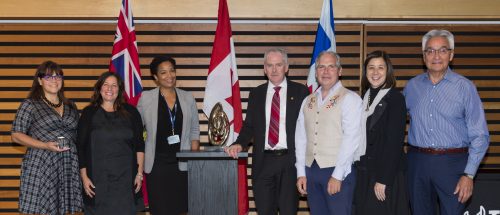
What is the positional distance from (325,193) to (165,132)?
A: 1.53 m

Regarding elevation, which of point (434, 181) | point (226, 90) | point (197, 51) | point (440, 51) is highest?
point (197, 51)

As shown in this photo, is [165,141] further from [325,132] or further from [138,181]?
[325,132]

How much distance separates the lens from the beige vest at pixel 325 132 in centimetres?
397

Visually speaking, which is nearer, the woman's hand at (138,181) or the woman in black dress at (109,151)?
the woman in black dress at (109,151)

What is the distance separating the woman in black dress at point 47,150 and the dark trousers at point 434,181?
2.57 meters

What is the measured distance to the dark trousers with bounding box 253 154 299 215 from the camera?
4203mm

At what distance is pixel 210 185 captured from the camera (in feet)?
13.1

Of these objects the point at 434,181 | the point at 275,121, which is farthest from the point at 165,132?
the point at 434,181

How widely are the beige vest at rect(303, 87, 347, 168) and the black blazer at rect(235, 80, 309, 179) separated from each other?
186mm

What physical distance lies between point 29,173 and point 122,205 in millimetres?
738

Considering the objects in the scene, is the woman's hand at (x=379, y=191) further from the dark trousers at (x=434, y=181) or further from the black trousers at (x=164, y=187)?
the black trousers at (x=164, y=187)

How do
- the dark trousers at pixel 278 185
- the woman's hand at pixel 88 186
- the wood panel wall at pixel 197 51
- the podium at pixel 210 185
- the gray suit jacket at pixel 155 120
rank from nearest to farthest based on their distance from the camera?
the podium at pixel 210 185 → the dark trousers at pixel 278 185 → the woman's hand at pixel 88 186 → the gray suit jacket at pixel 155 120 → the wood panel wall at pixel 197 51

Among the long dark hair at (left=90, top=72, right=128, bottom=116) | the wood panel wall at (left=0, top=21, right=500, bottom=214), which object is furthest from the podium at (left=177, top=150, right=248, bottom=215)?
the wood panel wall at (left=0, top=21, right=500, bottom=214)

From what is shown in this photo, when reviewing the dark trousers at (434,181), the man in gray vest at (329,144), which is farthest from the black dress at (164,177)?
the dark trousers at (434,181)
